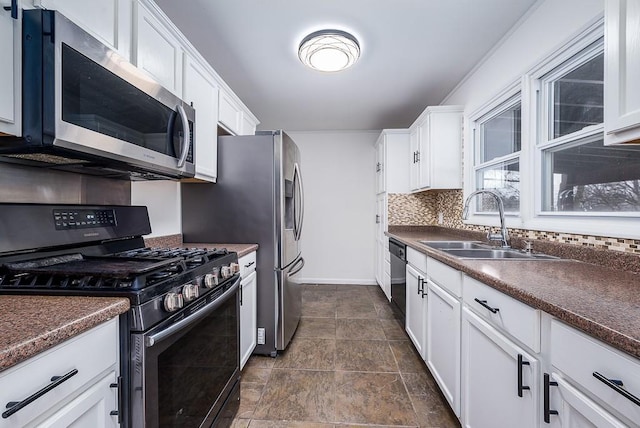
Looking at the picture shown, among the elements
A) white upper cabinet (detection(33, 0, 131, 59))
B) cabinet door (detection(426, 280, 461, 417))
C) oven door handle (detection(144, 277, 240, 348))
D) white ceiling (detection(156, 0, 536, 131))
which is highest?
white ceiling (detection(156, 0, 536, 131))

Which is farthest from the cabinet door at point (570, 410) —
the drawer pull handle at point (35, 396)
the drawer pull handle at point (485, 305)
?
the drawer pull handle at point (35, 396)

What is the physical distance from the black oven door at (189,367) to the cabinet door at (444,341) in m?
1.14

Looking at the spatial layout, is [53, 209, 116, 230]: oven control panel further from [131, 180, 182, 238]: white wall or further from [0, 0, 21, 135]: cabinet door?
[0, 0, 21, 135]: cabinet door

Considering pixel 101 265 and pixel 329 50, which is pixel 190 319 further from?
pixel 329 50

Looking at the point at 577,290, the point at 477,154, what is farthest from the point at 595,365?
the point at 477,154

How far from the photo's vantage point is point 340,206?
14.4 ft

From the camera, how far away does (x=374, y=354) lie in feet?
7.34

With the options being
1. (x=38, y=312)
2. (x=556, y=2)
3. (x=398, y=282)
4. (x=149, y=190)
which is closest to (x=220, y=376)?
(x=38, y=312)

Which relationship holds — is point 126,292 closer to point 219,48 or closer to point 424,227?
point 219,48

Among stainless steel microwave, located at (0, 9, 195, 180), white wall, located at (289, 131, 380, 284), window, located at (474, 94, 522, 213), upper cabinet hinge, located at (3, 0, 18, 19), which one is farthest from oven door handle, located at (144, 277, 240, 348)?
white wall, located at (289, 131, 380, 284)

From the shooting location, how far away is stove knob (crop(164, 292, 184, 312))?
917mm

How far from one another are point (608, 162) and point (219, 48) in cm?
258

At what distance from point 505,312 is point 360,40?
199cm

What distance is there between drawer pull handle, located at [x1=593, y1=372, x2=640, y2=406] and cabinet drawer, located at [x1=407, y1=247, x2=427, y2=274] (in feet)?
4.27
